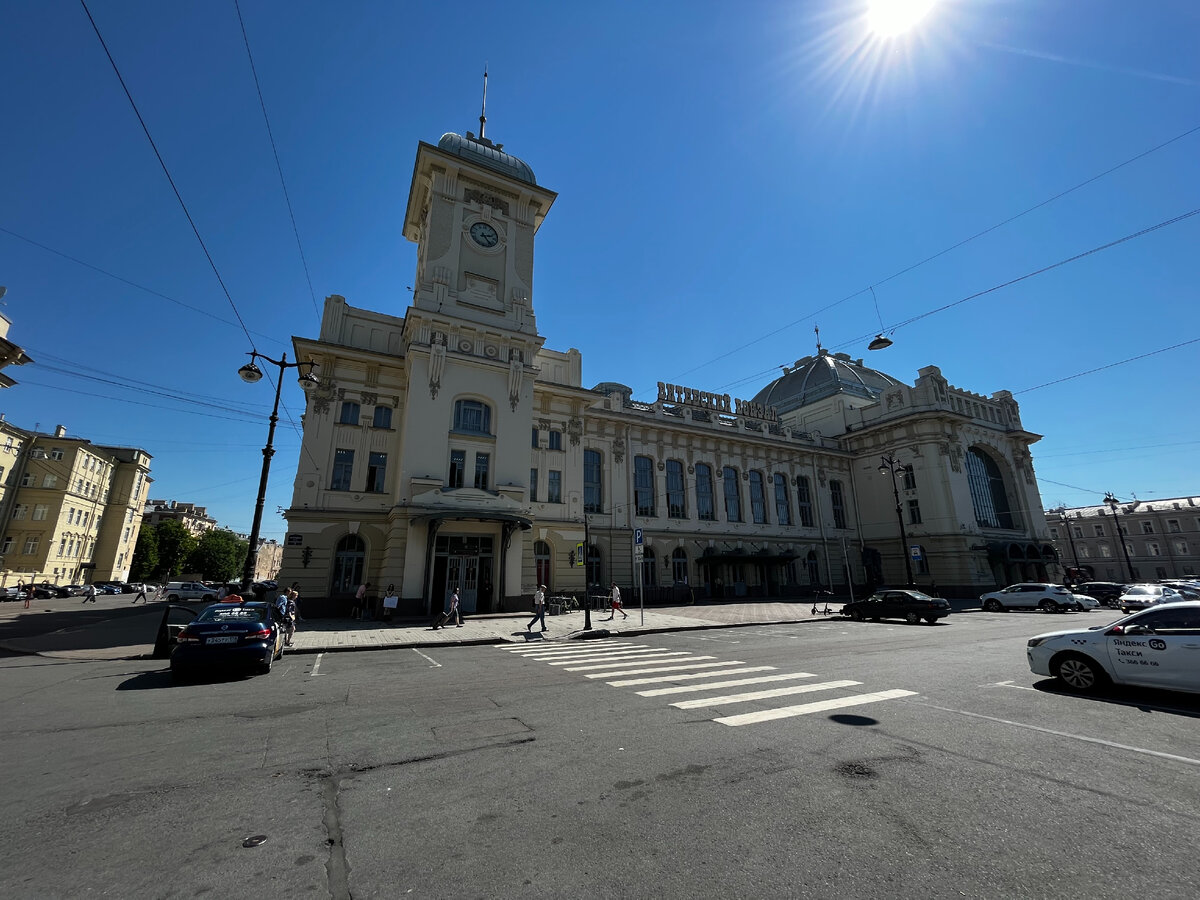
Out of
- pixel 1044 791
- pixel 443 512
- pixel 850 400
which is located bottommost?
pixel 1044 791

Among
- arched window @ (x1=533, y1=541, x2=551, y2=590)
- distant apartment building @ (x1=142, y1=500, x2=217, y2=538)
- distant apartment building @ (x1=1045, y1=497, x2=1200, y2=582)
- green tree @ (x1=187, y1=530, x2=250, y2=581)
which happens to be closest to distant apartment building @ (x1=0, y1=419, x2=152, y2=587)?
green tree @ (x1=187, y1=530, x2=250, y2=581)

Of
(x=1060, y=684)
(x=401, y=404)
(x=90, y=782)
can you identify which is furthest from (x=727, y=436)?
(x=90, y=782)

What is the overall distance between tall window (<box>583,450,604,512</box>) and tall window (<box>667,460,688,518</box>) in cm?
587

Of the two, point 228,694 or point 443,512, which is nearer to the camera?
point 228,694

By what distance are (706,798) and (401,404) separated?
26350mm

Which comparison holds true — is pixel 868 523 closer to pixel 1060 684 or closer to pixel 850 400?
pixel 850 400

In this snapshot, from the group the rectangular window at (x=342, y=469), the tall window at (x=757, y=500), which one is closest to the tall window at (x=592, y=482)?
the tall window at (x=757, y=500)

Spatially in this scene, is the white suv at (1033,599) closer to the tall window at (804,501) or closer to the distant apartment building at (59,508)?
the tall window at (804,501)

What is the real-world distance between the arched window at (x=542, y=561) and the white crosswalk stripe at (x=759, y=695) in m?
20.7

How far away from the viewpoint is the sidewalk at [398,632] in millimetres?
14453

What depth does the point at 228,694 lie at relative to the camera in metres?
8.64

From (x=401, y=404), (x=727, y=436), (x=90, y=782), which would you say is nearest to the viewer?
(x=90, y=782)

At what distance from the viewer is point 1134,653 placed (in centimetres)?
779

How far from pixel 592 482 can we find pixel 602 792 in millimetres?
30161
